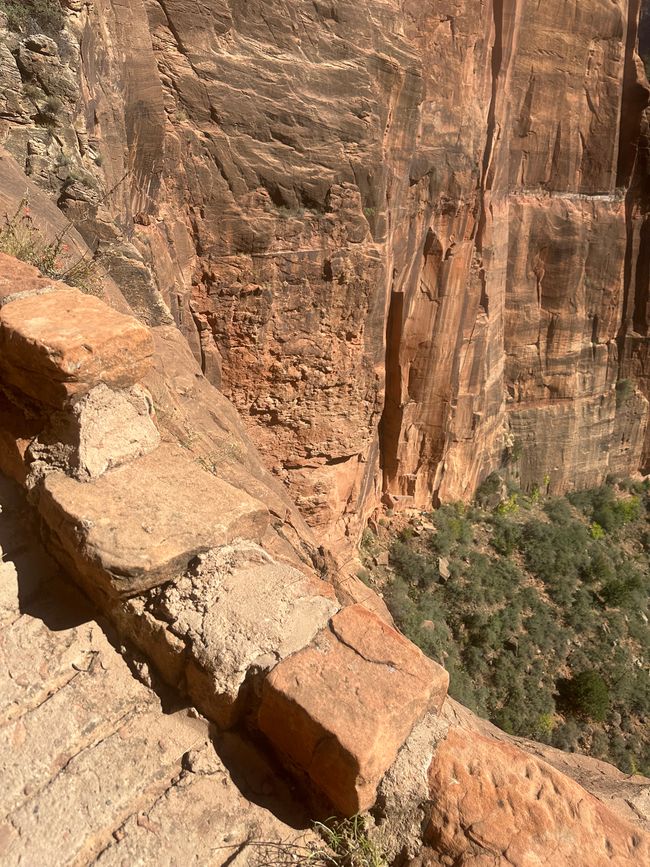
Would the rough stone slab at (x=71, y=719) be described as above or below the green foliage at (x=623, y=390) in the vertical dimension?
above

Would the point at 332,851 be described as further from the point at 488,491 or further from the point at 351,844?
the point at 488,491

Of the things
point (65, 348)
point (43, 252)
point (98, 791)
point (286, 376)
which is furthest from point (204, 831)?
point (286, 376)

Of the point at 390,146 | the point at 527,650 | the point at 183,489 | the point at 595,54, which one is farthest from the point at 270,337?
the point at 595,54

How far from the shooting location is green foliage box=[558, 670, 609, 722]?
11.4 metres

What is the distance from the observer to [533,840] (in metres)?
2.11

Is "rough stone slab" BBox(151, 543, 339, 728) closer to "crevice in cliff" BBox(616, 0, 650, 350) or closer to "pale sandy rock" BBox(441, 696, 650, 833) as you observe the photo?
"pale sandy rock" BBox(441, 696, 650, 833)

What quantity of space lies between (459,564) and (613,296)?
8590 millimetres

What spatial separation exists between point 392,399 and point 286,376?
3760 millimetres

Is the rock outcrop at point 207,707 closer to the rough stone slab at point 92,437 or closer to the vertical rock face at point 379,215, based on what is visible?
the rough stone slab at point 92,437

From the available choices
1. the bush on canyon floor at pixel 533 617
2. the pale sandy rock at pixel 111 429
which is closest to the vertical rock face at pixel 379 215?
the bush on canyon floor at pixel 533 617

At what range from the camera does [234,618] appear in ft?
8.04

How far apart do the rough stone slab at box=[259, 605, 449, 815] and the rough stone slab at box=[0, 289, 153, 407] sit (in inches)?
63.5

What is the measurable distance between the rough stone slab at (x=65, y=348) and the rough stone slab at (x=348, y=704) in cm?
161

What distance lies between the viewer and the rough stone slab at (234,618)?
234cm
